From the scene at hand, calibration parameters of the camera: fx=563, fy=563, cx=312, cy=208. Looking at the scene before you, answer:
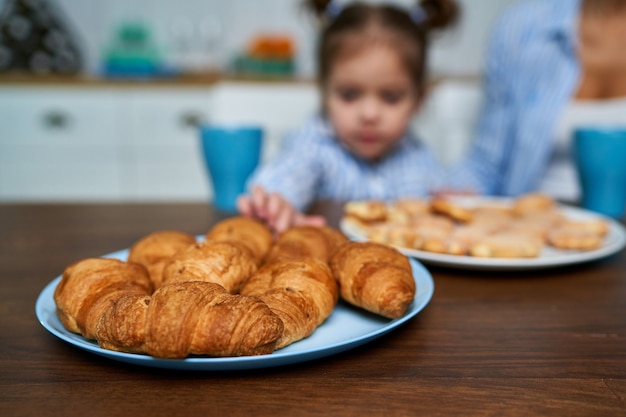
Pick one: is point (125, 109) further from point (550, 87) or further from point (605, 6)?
point (605, 6)

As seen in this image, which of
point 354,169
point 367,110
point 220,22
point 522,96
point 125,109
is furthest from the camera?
point 220,22

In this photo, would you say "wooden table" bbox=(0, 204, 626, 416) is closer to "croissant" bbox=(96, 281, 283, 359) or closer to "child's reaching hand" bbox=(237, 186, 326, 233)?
"croissant" bbox=(96, 281, 283, 359)

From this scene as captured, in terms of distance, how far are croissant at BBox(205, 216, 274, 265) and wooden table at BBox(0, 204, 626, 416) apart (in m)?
0.18

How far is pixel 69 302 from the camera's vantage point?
→ 0.44 metres

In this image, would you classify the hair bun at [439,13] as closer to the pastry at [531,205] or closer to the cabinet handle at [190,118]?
the pastry at [531,205]

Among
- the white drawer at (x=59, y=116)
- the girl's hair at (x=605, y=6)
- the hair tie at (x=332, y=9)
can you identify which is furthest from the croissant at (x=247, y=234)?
the white drawer at (x=59, y=116)

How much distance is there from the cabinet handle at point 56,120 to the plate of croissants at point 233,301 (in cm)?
235

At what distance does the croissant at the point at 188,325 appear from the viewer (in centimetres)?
37

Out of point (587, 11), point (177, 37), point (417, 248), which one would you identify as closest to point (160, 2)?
point (177, 37)

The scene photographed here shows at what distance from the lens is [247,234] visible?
606 millimetres

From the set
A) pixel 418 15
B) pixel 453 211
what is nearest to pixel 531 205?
pixel 453 211

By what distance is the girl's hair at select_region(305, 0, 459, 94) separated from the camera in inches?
56.5

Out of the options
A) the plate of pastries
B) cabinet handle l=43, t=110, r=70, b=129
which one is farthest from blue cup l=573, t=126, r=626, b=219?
cabinet handle l=43, t=110, r=70, b=129

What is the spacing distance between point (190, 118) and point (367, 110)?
1.49 metres
